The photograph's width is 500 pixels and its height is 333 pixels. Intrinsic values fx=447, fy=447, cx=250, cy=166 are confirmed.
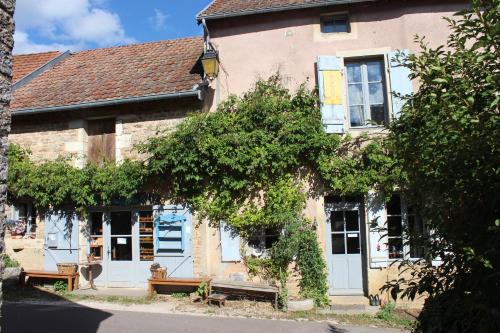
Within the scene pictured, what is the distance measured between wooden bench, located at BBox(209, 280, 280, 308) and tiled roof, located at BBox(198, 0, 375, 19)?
18.7ft

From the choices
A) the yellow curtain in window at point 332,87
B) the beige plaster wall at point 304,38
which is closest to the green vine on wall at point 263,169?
the yellow curtain in window at point 332,87

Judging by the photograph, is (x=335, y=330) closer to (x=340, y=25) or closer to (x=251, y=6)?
(x=340, y=25)

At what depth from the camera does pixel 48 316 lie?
811 cm

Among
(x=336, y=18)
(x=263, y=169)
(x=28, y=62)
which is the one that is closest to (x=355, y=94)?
(x=336, y=18)

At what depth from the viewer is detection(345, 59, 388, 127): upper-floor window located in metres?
9.45

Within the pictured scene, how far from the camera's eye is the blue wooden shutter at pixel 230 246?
939 centimetres

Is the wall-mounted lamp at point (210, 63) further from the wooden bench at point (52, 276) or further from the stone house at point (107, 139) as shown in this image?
the wooden bench at point (52, 276)

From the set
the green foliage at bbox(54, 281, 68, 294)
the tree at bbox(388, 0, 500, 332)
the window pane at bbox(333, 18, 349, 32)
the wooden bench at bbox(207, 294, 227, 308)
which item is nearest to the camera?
the tree at bbox(388, 0, 500, 332)

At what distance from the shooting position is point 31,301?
934cm

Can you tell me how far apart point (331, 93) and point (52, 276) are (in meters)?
7.41

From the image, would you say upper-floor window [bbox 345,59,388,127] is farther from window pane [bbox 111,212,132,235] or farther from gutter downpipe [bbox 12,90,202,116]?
window pane [bbox 111,212,132,235]

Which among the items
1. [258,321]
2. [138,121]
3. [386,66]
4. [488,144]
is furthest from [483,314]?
[138,121]

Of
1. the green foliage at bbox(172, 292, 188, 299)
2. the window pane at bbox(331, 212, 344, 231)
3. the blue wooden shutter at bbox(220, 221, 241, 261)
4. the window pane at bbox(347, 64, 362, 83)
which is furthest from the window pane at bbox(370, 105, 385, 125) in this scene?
the green foliage at bbox(172, 292, 188, 299)

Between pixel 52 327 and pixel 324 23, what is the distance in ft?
26.0
